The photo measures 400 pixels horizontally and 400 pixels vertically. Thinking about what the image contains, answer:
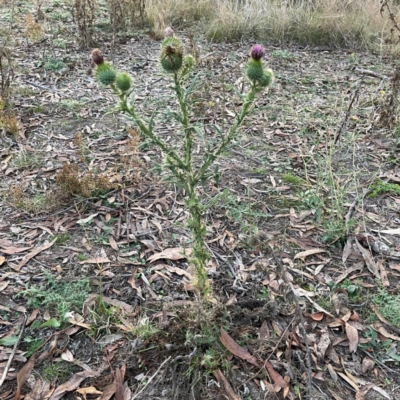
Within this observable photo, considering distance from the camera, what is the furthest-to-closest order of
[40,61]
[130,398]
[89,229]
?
[40,61]
[89,229]
[130,398]

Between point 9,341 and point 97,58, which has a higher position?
point 97,58

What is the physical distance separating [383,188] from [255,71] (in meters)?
1.80

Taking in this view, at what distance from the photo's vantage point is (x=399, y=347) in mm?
2094

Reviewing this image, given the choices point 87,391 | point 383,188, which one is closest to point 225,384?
point 87,391

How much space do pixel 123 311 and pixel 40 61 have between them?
3723 millimetres

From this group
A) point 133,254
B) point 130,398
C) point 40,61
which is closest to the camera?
point 130,398

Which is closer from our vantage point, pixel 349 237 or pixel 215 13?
pixel 349 237

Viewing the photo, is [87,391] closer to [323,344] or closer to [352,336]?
[323,344]

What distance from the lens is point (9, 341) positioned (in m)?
2.05

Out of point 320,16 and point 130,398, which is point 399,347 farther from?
point 320,16

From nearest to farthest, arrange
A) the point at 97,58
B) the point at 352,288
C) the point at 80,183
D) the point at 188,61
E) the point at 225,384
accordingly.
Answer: the point at 188,61 → the point at 97,58 → the point at 225,384 → the point at 352,288 → the point at 80,183

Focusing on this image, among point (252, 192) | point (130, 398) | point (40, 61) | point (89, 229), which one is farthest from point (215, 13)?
point (130, 398)

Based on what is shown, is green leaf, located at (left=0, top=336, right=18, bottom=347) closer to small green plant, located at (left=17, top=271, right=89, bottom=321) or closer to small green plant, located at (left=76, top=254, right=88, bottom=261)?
small green plant, located at (left=17, top=271, right=89, bottom=321)

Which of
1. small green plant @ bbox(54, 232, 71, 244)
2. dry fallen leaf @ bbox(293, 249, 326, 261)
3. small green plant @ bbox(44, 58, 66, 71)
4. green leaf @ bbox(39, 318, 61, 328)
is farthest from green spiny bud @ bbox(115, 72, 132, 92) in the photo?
small green plant @ bbox(44, 58, 66, 71)
